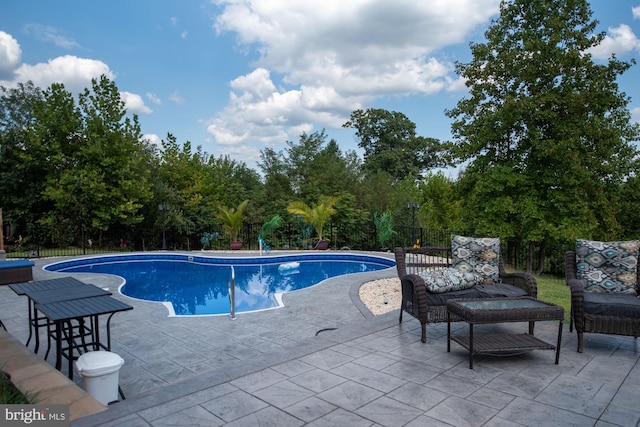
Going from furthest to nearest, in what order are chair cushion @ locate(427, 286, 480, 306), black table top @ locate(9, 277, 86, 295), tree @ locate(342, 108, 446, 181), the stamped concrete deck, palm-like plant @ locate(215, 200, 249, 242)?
tree @ locate(342, 108, 446, 181) → palm-like plant @ locate(215, 200, 249, 242) → chair cushion @ locate(427, 286, 480, 306) → black table top @ locate(9, 277, 86, 295) → the stamped concrete deck

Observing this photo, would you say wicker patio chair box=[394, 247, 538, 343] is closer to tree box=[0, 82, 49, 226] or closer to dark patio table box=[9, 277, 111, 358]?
dark patio table box=[9, 277, 111, 358]

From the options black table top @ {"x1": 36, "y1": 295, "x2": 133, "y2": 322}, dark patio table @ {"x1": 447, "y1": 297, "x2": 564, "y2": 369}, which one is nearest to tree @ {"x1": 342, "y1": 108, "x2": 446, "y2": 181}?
dark patio table @ {"x1": 447, "y1": 297, "x2": 564, "y2": 369}

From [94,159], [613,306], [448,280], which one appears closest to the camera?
[613,306]

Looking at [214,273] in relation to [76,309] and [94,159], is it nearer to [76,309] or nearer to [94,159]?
[94,159]

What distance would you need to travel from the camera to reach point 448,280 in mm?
4262

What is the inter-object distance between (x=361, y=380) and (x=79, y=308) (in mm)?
2227

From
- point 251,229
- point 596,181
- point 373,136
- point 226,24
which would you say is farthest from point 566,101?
point 373,136

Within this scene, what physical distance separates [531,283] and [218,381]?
3.28 meters

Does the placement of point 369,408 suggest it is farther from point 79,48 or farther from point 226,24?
point 79,48

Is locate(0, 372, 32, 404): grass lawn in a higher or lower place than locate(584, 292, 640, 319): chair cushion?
lower

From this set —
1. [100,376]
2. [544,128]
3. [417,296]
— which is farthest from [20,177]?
[544,128]

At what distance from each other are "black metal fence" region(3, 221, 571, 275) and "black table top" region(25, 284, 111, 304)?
10.5 m

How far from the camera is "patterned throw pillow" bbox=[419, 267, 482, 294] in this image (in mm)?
4152

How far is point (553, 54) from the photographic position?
11.5m
